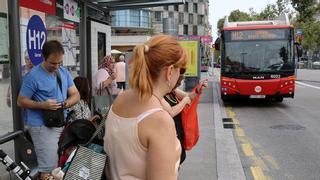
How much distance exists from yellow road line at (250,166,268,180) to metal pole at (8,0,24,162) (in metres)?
3.12

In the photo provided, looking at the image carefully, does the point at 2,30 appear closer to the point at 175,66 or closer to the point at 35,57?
the point at 35,57

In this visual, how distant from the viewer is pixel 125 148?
177 centimetres

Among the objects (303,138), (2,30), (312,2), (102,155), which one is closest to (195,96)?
(2,30)

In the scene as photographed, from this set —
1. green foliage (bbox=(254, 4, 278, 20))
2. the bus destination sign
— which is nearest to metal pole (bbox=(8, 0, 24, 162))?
the bus destination sign

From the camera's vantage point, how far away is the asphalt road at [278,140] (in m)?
6.11

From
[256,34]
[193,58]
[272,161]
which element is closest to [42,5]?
[272,161]

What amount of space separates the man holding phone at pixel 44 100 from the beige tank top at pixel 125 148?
2215mm

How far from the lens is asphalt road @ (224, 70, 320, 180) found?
611 centimetres

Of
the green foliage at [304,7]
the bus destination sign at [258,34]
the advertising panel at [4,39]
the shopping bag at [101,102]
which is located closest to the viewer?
the advertising panel at [4,39]

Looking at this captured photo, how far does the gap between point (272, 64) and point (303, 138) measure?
565cm

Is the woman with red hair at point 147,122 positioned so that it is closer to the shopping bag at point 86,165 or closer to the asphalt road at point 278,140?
the shopping bag at point 86,165

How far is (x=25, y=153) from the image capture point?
3.58 m

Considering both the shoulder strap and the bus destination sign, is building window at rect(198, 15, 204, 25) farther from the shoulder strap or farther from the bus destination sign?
the shoulder strap

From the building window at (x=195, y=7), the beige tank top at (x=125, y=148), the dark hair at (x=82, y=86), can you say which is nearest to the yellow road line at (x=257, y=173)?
the dark hair at (x=82, y=86)
